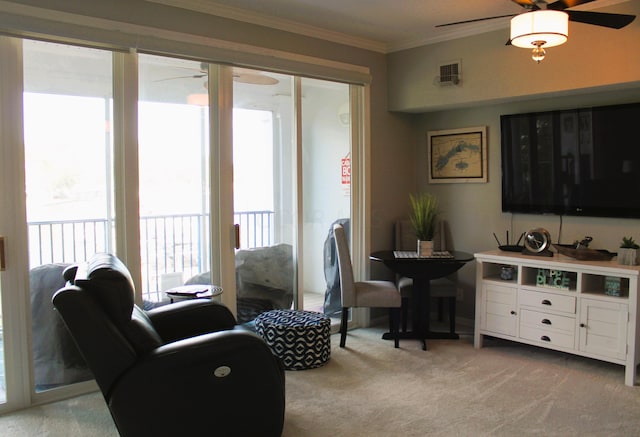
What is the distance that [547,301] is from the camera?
12.3 feet

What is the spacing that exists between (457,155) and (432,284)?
3.94ft

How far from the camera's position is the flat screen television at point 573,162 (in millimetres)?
3725

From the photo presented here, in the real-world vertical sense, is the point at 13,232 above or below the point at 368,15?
below

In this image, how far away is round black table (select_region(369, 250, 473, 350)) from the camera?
4.10m

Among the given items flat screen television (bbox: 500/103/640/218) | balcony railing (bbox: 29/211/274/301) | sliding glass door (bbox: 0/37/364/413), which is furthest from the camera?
flat screen television (bbox: 500/103/640/218)

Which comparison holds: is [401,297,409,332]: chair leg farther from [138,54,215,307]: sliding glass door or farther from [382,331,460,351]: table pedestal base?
[138,54,215,307]: sliding glass door

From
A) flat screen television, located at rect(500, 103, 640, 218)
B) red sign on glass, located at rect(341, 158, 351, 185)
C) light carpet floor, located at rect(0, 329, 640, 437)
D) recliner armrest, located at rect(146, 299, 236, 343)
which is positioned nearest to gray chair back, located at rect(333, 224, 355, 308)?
light carpet floor, located at rect(0, 329, 640, 437)

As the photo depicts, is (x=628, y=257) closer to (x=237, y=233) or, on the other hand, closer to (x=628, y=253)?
(x=628, y=253)

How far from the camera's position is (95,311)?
7.23 ft

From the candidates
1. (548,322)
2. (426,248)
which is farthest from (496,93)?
(548,322)

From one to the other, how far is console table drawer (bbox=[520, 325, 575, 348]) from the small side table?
2.20 meters

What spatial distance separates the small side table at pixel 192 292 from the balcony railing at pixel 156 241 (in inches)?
7.9

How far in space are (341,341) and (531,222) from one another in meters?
1.82

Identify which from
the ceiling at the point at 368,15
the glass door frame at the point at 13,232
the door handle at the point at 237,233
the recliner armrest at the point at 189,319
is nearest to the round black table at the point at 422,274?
the door handle at the point at 237,233
